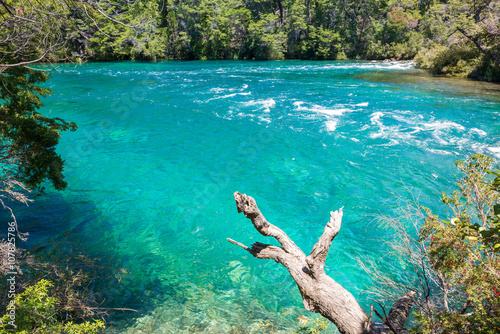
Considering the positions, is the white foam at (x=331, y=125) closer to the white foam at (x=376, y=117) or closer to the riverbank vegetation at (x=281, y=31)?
the white foam at (x=376, y=117)

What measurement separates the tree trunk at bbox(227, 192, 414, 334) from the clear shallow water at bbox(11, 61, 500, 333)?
193 centimetres

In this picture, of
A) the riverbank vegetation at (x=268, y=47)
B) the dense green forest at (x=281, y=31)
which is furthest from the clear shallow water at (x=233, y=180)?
the dense green forest at (x=281, y=31)

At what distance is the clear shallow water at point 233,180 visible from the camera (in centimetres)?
582

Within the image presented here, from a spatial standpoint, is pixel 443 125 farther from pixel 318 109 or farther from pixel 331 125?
pixel 318 109

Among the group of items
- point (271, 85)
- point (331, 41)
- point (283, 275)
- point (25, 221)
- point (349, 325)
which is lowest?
point (283, 275)

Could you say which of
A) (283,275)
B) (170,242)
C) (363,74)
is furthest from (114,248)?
(363,74)

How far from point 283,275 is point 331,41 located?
49.7 meters

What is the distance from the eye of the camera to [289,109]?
17922 mm

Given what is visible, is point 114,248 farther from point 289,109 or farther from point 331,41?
point 331,41

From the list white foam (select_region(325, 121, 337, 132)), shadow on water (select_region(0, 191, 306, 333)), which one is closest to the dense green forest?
white foam (select_region(325, 121, 337, 132))

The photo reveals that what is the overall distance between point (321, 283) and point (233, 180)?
6.84 m

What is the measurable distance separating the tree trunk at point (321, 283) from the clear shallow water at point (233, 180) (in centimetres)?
193

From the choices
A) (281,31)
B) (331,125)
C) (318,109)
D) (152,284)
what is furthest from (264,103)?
(281,31)

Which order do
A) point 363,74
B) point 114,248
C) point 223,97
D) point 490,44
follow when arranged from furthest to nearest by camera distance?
point 363,74 < point 490,44 < point 223,97 < point 114,248
